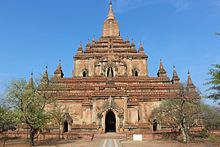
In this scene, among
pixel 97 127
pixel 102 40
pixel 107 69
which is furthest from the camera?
pixel 102 40

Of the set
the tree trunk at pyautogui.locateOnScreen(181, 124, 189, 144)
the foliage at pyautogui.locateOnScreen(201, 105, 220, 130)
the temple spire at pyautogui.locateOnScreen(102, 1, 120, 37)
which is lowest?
the tree trunk at pyautogui.locateOnScreen(181, 124, 189, 144)

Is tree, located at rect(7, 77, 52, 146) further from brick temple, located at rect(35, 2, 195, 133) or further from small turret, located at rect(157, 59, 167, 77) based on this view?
small turret, located at rect(157, 59, 167, 77)

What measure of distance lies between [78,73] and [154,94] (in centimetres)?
1933

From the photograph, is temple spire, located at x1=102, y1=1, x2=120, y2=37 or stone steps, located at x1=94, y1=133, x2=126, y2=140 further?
temple spire, located at x1=102, y1=1, x2=120, y2=37

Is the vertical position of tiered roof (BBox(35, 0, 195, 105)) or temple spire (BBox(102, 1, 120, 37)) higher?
temple spire (BBox(102, 1, 120, 37))

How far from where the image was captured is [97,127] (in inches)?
1523

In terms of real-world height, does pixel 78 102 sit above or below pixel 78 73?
below

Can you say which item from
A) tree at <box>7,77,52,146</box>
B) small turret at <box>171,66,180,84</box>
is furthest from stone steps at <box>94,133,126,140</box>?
small turret at <box>171,66,180,84</box>

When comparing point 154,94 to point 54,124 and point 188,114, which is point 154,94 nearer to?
point 188,114

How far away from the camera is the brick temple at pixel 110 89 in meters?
39.6

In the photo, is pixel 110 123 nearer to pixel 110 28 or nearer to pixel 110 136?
pixel 110 136

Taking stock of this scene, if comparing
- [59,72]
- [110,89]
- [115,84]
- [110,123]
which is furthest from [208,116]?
[59,72]

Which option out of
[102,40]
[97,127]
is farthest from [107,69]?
[97,127]

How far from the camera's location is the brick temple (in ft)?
130
